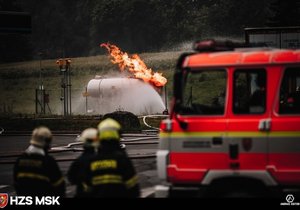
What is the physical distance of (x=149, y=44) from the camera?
3858 inches

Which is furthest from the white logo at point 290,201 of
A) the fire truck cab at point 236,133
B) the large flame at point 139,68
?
the large flame at point 139,68

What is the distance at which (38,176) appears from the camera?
7.60 meters

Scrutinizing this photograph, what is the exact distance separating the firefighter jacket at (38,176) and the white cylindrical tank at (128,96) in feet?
118

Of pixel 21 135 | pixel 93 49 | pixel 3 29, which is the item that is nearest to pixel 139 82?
pixel 21 135

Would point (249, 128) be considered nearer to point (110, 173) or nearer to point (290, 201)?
point (290, 201)

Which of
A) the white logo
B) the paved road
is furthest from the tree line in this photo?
the white logo

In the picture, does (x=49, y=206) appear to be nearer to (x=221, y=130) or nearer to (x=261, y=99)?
(x=221, y=130)

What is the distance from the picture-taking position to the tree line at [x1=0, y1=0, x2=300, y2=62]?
279 feet

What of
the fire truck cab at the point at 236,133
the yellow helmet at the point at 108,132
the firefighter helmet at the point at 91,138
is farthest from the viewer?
the fire truck cab at the point at 236,133

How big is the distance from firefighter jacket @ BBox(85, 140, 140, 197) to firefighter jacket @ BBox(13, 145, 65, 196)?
1.64ft

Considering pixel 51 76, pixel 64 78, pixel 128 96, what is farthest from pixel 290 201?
pixel 51 76

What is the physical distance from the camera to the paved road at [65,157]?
14.9 metres

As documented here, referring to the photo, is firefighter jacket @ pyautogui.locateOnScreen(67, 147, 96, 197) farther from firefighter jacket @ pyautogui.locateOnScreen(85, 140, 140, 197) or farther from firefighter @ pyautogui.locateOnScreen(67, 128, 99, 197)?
firefighter jacket @ pyautogui.locateOnScreen(85, 140, 140, 197)

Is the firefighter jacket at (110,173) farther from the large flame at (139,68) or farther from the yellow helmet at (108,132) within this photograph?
the large flame at (139,68)
